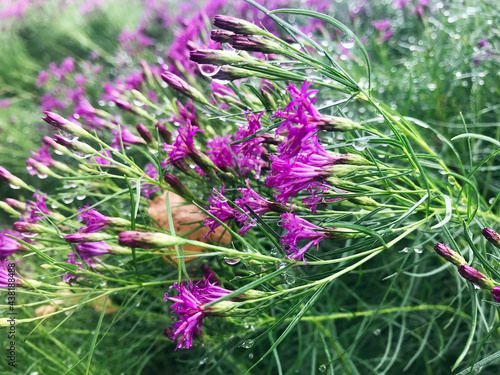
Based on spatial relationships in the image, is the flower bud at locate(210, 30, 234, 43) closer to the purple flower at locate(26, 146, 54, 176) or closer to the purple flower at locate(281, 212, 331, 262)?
the purple flower at locate(281, 212, 331, 262)

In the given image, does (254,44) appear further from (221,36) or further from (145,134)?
(145,134)

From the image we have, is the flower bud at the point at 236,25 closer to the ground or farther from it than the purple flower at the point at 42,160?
farther from it

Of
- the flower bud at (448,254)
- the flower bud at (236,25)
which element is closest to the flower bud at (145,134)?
the flower bud at (236,25)

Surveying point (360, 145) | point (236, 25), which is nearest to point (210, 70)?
point (236, 25)

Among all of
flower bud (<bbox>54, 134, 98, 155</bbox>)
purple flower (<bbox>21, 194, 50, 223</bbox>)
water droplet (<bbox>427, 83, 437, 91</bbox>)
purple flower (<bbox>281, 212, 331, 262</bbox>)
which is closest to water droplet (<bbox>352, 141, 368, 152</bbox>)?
purple flower (<bbox>281, 212, 331, 262</bbox>)

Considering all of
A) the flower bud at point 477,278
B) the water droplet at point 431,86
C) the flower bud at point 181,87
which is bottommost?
the water droplet at point 431,86

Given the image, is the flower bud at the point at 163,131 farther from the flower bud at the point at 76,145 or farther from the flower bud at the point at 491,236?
the flower bud at the point at 491,236
